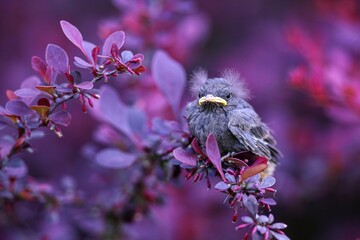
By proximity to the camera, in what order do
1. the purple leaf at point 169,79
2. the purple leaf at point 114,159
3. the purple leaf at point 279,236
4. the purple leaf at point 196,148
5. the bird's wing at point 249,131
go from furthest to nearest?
1. the purple leaf at point 169,79
2. the purple leaf at point 114,159
3. the bird's wing at point 249,131
4. the purple leaf at point 196,148
5. the purple leaf at point 279,236

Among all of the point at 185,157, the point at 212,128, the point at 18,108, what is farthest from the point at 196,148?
the point at 18,108

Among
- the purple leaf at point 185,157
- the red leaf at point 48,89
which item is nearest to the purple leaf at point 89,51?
the red leaf at point 48,89

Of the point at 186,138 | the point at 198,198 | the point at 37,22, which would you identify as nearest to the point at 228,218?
the point at 198,198

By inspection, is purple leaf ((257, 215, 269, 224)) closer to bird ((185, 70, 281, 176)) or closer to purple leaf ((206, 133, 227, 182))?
purple leaf ((206, 133, 227, 182))

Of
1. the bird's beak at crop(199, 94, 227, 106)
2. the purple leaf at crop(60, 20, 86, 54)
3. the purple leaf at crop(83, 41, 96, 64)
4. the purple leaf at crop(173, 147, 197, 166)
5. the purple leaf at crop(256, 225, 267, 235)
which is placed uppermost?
the purple leaf at crop(60, 20, 86, 54)

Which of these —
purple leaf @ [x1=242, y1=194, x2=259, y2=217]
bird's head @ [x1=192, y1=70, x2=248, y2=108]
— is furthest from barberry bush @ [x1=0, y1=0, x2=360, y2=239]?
bird's head @ [x1=192, y1=70, x2=248, y2=108]

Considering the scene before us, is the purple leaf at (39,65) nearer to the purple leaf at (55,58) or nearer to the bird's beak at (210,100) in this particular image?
the purple leaf at (55,58)

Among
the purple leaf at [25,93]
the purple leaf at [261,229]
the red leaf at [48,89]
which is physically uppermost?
the red leaf at [48,89]
